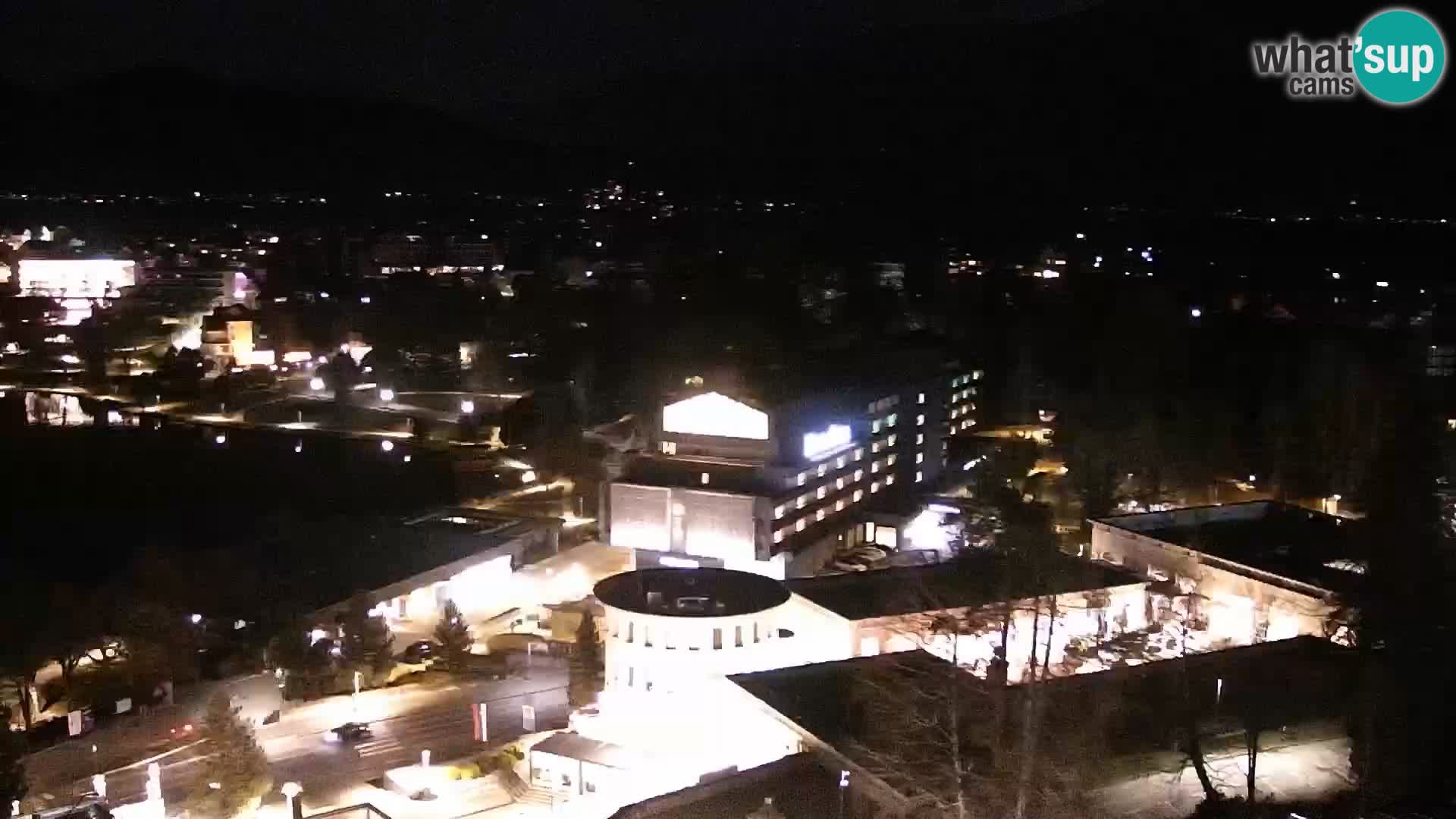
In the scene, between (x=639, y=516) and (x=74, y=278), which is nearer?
(x=639, y=516)

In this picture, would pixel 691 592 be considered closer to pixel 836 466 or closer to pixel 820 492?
pixel 820 492

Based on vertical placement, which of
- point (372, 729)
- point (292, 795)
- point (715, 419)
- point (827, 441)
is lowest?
point (372, 729)

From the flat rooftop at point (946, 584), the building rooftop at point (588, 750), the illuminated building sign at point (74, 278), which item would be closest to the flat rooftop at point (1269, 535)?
the flat rooftop at point (946, 584)

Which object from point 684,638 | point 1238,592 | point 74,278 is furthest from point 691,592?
point 74,278

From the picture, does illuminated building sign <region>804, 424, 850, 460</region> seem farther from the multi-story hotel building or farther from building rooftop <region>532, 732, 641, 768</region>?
building rooftop <region>532, 732, 641, 768</region>

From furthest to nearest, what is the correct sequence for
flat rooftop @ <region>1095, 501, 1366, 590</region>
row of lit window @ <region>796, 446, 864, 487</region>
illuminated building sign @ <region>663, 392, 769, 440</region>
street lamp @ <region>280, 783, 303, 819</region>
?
illuminated building sign @ <region>663, 392, 769, 440</region> < row of lit window @ <region>796, 446, 864, 487</region> < flat rooftop @ <region>1095, 501, 1366, 590</region> < street lamp @ <region>280, 783, 303, 819</region>

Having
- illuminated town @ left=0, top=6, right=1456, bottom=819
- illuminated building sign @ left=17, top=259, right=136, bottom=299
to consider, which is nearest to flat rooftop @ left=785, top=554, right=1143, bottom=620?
illuminated town @ left=0, top=6, right=1456, bottom=819
